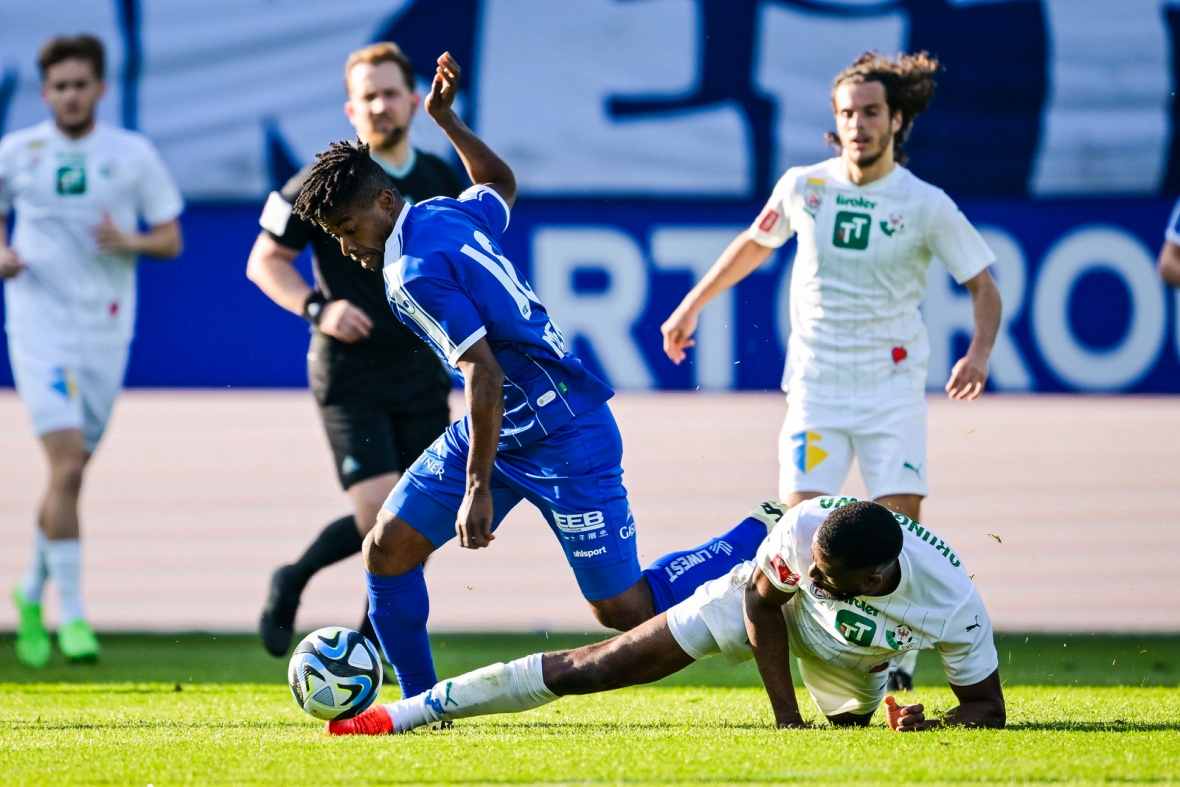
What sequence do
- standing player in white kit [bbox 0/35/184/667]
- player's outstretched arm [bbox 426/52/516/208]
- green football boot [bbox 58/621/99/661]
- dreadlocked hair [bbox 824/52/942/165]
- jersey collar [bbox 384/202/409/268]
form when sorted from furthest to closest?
standing player in white kit [bbox 0/35/184/667]
green football boot [bbox 58/621/99/661]
dreadlocked hair [bbox 824/52/942/165]
player's outstretched arm [bbox 426/52/516/208]
jersey collar [bbox 384/202/409/268]

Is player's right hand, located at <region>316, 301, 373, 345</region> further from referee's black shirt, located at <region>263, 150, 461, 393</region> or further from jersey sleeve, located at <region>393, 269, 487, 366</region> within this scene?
jersey sleeve, located at <region>393, 269, 487, 366</region>

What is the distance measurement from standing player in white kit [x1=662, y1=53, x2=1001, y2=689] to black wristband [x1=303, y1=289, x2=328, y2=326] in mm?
1882

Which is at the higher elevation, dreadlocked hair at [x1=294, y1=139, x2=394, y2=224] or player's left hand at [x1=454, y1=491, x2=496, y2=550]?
dreadlocked hair at [x1=294, y1=139, x2=394, y2=224]

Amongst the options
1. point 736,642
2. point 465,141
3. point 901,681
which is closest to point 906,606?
point 736,642

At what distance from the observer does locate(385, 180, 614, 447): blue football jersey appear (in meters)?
4.30

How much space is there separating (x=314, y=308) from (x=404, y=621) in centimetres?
167

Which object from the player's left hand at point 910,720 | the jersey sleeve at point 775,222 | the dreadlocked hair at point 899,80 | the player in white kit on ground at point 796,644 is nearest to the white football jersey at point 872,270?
the jersey sleeve at point 775,222

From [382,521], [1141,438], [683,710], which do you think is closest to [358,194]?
[382,521]

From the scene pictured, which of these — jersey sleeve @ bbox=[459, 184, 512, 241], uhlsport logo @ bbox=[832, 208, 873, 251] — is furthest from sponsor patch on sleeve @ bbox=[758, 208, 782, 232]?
jersey sleeve @ bbox=[459, 184, 512, 241]

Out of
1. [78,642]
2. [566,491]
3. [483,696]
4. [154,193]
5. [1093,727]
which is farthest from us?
[154,193]

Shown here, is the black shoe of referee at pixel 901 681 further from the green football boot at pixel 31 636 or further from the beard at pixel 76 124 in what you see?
the beard at pixel 76 124

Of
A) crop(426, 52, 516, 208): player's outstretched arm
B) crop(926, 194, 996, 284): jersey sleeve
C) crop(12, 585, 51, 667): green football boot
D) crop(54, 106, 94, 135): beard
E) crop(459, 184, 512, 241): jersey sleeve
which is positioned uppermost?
crop(426, 52, 516, 208): player's outstretched arm

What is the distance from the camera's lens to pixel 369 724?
4.53 metres

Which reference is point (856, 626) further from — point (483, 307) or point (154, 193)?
point (154, 193)
